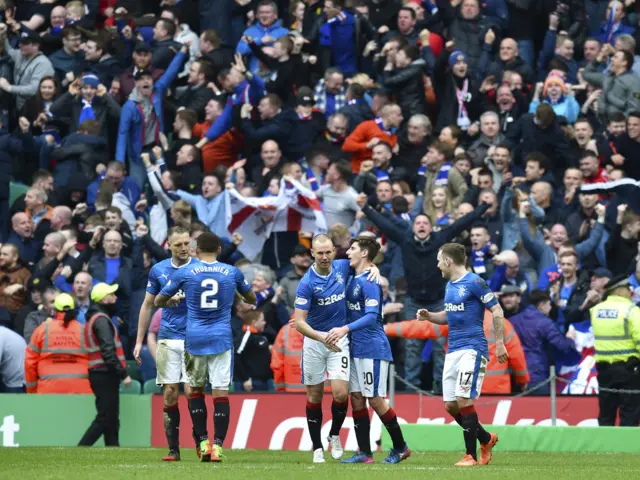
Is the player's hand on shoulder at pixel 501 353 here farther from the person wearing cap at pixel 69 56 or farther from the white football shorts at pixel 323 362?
the person wearing cap at pixel 69 56

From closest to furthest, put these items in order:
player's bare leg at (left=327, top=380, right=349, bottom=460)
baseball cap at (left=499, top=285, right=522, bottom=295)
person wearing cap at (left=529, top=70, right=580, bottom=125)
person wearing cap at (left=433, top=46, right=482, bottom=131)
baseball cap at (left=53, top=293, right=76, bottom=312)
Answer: player's bare leg at (left=327, top=380, right=349, bottom=460) < baseball cap at (left=53, top=293, right=76, bottom=312) < baseball cap at (left=499, top=285, right=522, bottom=295) < person wearing cap at (left=529, top=70, right=580, bottom=125) < person wearing cap at (left=433, top=46, right=482, bottom=131)

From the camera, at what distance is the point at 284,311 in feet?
68.3

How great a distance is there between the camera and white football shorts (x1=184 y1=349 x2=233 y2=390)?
1495 centimetres

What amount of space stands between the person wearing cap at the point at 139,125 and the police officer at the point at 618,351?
956 centimetres

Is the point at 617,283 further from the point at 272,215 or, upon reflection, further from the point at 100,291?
the point at 100,291

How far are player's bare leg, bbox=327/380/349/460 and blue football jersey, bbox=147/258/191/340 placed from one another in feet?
5.89

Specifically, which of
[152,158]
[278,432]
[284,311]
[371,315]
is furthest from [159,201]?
[371,315]

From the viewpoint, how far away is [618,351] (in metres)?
18.3

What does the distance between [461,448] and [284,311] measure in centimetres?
358

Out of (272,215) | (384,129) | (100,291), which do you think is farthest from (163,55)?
(100,291)

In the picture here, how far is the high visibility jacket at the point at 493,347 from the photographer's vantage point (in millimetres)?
18484

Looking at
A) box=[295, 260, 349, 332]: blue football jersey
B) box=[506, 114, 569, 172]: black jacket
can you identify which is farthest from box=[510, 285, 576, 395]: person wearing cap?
box=[295, 260, 349, 332]: blue football jersey

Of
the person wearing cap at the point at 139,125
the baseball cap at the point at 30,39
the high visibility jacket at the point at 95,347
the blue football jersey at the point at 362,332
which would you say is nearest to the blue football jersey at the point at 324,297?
the blue football jersey at the point at 362,332

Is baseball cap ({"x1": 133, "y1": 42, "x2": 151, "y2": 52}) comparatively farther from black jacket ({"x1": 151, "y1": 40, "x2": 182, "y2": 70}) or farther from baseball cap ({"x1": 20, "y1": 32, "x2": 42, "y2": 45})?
baseball cap ({"x1": 20, "y1": 32, "x2": 42, "y2": 45})
